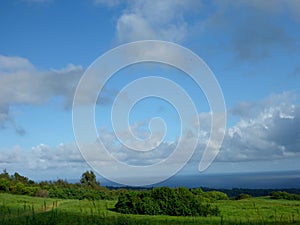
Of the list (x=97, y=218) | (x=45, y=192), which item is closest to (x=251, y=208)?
(x=97, y=218)

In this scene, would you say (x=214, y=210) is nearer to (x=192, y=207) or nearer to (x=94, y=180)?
(x=192, y=207)

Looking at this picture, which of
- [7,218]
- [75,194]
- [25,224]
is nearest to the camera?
[25,224]

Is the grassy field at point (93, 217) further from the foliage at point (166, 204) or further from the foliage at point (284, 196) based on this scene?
the foliage at point (284, 196)

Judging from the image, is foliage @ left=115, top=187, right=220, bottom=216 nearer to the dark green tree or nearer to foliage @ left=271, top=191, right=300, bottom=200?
foliage @ left=271, top=191, right=300, bottom=200

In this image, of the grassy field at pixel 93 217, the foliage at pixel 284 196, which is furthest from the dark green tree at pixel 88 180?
the grassy field at pixel 93 217

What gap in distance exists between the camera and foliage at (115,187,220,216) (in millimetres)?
25125

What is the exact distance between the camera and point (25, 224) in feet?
28.3

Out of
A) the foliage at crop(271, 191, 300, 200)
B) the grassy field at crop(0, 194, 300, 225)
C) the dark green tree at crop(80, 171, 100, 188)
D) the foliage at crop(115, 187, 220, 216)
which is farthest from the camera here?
the dark green tree at crop(80, 171, 100, 188)

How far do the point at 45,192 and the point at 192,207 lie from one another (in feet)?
86.2

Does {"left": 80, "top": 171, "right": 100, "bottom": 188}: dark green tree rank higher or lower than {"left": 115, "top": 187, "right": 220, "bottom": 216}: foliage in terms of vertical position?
higher

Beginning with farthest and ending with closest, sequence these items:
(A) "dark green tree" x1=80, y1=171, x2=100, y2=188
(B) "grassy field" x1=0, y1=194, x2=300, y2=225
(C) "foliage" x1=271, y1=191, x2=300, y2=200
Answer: (A) "dark green tree" x1=80, y1=171, x2=100, y2=188 → (C) "foliage" x1=271, y1=191, x2=300, y2=200 → (B) "grassy field" x1=0, y1=194, x2=300, y2=225

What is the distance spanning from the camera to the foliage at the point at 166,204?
2512cm

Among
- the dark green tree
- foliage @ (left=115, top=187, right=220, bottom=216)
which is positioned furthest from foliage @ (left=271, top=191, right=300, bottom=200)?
the dark green tree

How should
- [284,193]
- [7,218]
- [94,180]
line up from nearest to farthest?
1. [7,218]
2. [284,193]
3. [94,180]
